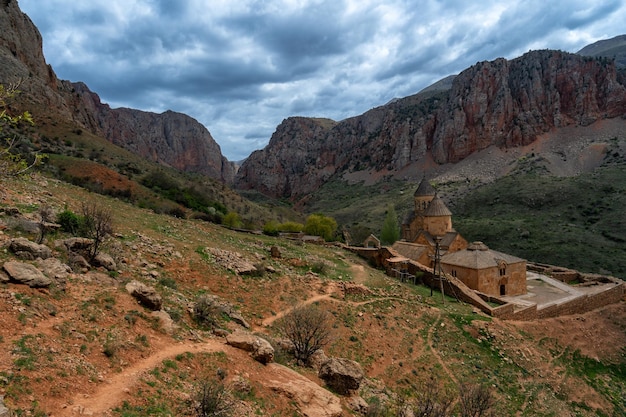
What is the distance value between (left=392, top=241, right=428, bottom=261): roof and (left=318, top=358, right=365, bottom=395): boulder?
75.8ft

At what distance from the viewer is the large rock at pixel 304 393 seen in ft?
29.9

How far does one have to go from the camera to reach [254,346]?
1061 centimetres

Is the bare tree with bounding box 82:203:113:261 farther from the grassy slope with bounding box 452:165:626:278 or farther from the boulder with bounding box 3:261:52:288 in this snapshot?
the grassy slope with bounding box 452:165:626:278

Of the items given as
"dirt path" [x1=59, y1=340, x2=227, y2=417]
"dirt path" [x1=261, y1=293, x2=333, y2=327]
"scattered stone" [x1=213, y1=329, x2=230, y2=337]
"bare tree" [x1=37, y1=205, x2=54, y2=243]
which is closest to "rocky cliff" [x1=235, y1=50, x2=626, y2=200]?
"dirt path" [x1=261, y1=293, x2=333, y2=327]

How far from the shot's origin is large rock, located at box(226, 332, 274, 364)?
34.0ft

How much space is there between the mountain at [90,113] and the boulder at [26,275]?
22217 mm

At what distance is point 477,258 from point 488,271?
4.23 feet

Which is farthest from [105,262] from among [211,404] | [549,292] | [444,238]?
[549,292]

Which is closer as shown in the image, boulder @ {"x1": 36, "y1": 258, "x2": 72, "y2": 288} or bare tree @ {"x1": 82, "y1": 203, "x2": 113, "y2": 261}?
boulder @ {"x1": 36, "y1": 258, "x2": 72, "y2": 288}

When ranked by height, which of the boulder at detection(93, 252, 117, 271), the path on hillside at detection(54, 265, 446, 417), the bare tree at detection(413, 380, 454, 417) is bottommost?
the bare tree at detection(413, 380, 454, 417)

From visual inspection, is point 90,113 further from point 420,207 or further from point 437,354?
point 437,354

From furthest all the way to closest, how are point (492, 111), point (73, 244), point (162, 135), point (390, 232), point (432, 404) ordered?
1. point (162, 135)
2. point (492, 111)
3. point (390, 232)
4. point (73, 244)
5. point (432, 404)

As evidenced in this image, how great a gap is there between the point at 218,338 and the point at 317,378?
3.23 metres

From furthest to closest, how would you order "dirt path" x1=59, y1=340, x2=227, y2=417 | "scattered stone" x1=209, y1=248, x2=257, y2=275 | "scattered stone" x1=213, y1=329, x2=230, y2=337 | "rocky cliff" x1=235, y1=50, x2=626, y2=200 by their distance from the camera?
"rocky cliff" x1=235, y1=50, x2=626, y2=200, "scattered stone" x1=209, y1=248, x2=257, y2=275, "scattered stone" x1=213, y1=329, x2=230, y2=337, "dirt path" x1=59, y1=340, x2=227, y2=417
